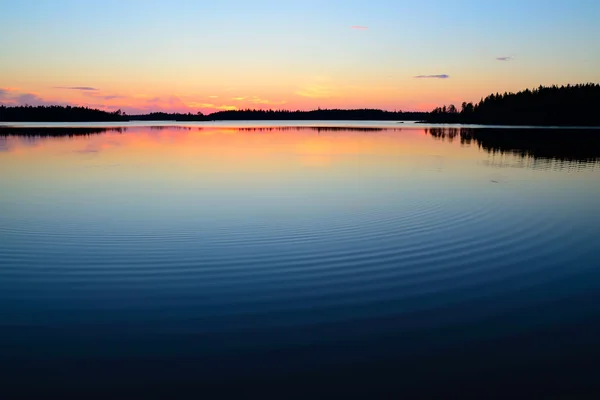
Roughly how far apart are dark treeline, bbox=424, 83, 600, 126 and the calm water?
13536cm

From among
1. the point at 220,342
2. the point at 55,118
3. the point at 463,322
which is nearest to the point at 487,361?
the point at 463,322

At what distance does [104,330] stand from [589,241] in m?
12.9

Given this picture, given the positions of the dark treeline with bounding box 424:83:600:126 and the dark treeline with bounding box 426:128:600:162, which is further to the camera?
the dark treeline with bounding box 424:83:600:126

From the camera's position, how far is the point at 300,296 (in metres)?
8.33

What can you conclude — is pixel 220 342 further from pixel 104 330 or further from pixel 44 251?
pixel 44 251

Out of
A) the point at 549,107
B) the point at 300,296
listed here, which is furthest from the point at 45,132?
the point at 549,107

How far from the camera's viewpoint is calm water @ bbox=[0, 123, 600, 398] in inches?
233

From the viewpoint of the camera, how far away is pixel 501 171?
96.1ft

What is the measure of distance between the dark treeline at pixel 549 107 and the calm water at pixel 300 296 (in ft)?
444

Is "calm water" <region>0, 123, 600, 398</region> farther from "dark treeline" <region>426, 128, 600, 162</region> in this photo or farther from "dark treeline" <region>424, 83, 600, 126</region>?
"dark treeline" <region>424, 83, 600, 126</region>

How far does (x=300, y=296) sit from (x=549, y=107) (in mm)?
156453

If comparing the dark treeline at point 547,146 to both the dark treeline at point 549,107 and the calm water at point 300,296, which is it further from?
the dark treeline at point 549,107

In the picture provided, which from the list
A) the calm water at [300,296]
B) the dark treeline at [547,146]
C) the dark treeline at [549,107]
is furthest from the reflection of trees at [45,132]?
the dark treeline at [549,107]

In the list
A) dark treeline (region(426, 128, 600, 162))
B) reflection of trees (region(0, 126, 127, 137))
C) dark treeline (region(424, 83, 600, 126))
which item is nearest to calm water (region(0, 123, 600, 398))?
dark treeline (region(426, 128, 600, 162))
